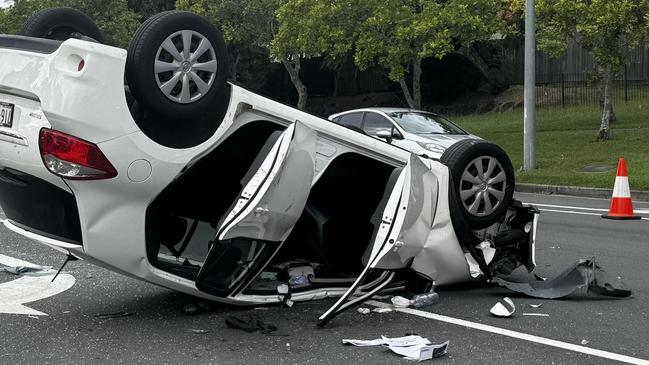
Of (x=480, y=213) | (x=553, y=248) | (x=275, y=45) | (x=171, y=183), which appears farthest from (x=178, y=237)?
(x=275, y=45)

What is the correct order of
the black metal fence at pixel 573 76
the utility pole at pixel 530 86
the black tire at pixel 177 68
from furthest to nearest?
the black metal fence at pixel 573 76 < the utility pole at pixel 530 86 < the black tire at pixel 177 68

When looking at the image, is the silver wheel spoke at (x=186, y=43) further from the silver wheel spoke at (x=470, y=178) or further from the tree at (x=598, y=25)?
the tree at (x=598, y=25)

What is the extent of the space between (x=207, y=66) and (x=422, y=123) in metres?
10.6

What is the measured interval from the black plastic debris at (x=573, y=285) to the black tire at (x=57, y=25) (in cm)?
386

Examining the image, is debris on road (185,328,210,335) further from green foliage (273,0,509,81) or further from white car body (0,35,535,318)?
green foliage (273,0,509,81)

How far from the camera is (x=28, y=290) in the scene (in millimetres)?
6906

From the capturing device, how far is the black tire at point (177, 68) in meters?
5.15

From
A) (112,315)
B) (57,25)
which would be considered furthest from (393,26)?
(112,315)

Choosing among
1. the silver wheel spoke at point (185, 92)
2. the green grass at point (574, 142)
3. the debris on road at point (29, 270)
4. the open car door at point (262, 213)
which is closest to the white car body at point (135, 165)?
the open car door at point (262, 213)

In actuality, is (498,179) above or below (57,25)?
below

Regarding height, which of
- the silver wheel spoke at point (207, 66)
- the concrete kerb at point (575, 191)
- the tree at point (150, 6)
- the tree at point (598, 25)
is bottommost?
the concrete kerb at point (575, 191)

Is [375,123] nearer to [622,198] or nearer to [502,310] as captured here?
[622,198]

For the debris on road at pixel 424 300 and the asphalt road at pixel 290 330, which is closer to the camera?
the asphalt road at pixel 290 330

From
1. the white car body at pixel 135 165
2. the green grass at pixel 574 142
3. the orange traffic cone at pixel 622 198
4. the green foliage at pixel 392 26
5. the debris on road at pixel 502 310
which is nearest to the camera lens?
the white car body at pixel 135 165
